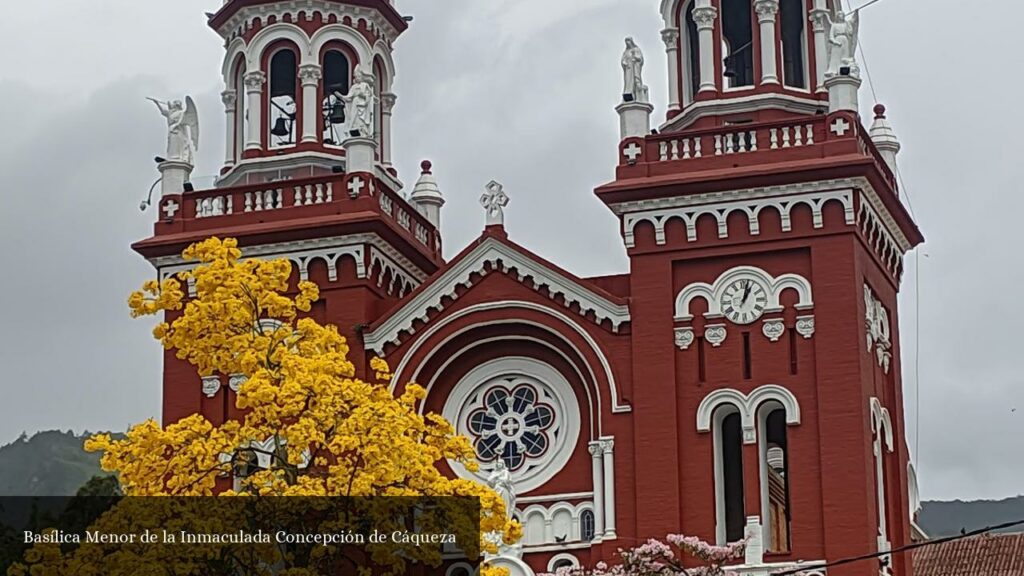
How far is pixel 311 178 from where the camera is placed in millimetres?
40875

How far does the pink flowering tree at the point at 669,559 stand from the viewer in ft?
113

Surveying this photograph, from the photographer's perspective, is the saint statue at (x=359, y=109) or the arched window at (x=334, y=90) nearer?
the saint statue at (x=359, y=109)

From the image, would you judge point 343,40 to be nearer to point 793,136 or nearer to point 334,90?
point 334,90

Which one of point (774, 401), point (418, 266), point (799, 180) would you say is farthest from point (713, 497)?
point (418, 266)

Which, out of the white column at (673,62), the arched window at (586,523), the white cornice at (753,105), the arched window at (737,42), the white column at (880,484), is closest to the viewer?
the white column at (880,484)

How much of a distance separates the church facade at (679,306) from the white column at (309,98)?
0.05 meters

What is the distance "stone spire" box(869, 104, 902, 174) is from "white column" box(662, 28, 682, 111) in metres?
3.90

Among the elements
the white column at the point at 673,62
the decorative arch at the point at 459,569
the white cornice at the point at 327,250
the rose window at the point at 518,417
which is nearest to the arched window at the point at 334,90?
the white cornice at the point at 327,250

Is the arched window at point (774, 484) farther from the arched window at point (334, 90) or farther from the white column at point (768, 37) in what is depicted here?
the arched window at point (334, 90)

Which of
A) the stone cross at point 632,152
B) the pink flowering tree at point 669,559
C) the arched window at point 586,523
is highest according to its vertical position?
the stone cross at point 632,152

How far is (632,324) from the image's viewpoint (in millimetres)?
38000

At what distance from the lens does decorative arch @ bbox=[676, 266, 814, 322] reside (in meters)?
37.1

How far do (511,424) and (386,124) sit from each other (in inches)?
335

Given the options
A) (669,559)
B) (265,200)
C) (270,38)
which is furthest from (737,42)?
(669,559)
